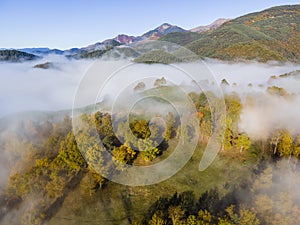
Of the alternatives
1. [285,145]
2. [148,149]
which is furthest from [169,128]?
[285,145]

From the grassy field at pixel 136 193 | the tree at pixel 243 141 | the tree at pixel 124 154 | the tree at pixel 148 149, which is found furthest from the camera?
the tree at pixel 243 141

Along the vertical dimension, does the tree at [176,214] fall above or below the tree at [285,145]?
below

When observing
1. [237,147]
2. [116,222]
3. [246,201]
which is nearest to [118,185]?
[116,222]

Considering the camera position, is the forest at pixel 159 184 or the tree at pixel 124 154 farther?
the tree at pixel 124 154

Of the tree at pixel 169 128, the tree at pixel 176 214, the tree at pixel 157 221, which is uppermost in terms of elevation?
the tree at pixel 169 128

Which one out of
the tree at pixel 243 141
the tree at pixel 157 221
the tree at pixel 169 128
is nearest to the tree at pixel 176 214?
the tree at pixel 157 221

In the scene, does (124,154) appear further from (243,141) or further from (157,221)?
(243,141)

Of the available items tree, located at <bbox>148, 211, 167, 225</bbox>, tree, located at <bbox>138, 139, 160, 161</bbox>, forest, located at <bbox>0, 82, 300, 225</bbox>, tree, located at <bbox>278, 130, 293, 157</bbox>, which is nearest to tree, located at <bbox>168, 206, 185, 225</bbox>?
forest, located at <bbox>0, 82, 300, 225</bbox>

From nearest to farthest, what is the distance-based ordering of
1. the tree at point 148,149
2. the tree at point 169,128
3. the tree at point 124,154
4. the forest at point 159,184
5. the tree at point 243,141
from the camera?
1. the forest at point 159,184
2. the tree at point 124,154
3. the tree at point 148,149
4. the tree at point 243,141
5. the tree at point 169,128

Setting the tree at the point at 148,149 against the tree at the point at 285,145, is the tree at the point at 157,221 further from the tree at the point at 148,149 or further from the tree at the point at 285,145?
the tree at the point at 285,145

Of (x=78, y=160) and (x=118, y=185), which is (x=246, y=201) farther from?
(x=78, y=160)

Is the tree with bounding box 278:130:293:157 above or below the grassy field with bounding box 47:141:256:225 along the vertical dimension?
above

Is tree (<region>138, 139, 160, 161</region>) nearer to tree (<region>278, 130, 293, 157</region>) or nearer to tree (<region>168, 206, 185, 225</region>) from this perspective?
tree (<region>168, 206, 185, 225</region>)
